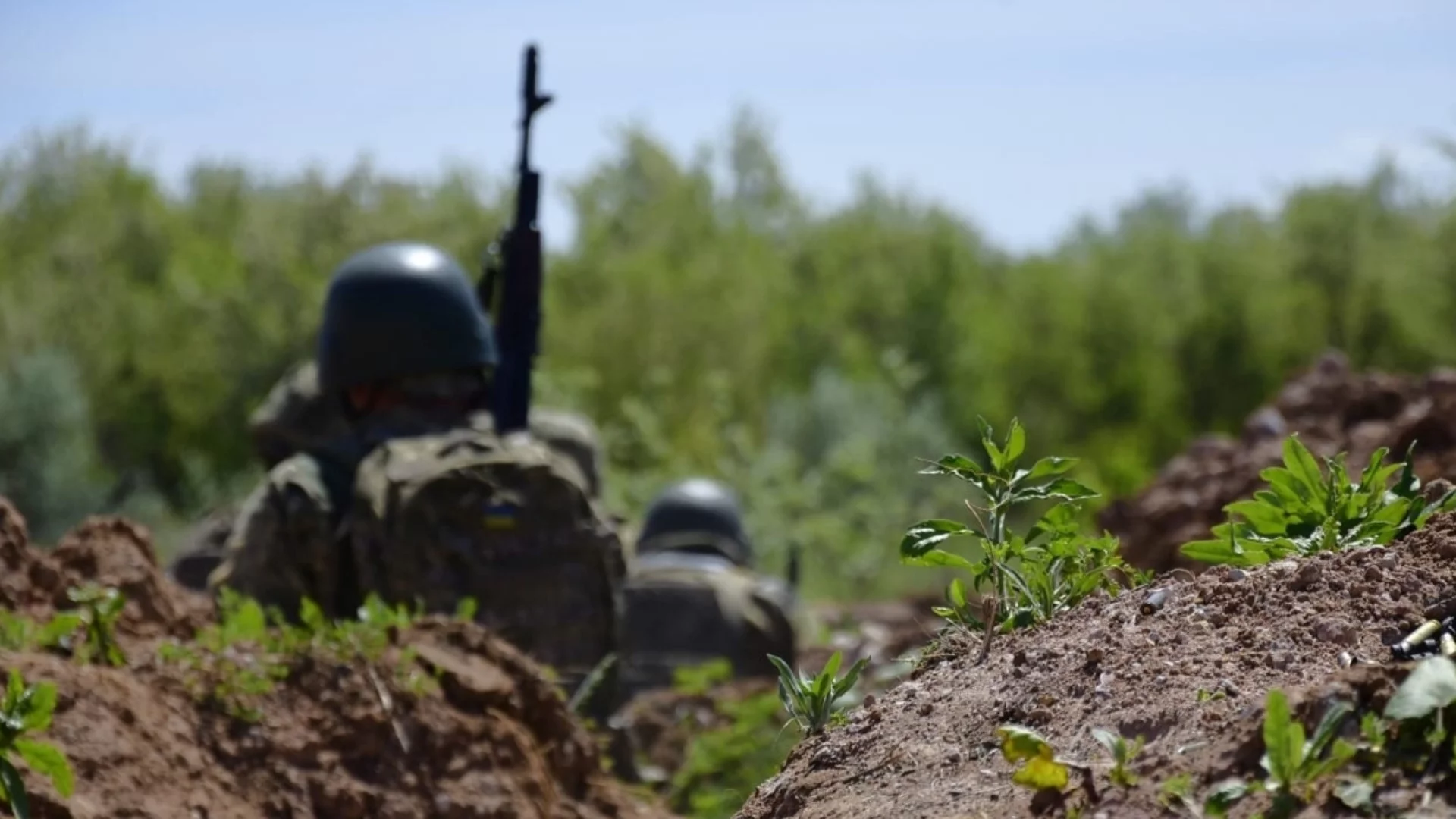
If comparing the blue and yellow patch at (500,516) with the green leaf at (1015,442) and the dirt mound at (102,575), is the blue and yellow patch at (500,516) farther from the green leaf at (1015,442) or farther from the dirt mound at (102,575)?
the green leaf at (1015,442)

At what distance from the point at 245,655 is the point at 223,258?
131ft

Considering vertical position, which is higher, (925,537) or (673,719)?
(925,537)

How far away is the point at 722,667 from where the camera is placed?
8.81 meters

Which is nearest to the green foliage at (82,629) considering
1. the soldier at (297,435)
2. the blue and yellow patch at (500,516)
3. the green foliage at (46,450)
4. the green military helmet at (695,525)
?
the blue and yellow patch at (500,516)

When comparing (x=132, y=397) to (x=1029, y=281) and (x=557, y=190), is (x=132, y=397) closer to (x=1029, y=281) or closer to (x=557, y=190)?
(x=557, y=190)

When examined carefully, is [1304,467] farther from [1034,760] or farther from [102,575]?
[102,575]

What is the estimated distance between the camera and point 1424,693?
263cm

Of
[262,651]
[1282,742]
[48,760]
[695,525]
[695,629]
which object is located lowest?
[695,525]

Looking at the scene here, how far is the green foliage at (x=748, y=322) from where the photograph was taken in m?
32.5

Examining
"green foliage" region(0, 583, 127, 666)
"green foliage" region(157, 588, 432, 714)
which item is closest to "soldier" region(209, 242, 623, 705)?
"green foliage" region(157, 588, 432, 714)

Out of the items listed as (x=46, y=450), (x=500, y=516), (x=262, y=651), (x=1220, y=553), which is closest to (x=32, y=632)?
(x=262, y=651)

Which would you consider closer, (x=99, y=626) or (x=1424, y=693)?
(x=1424, y=693)

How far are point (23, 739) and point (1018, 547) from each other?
69.7 inches

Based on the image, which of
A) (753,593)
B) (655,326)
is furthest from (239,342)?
(753,593)
